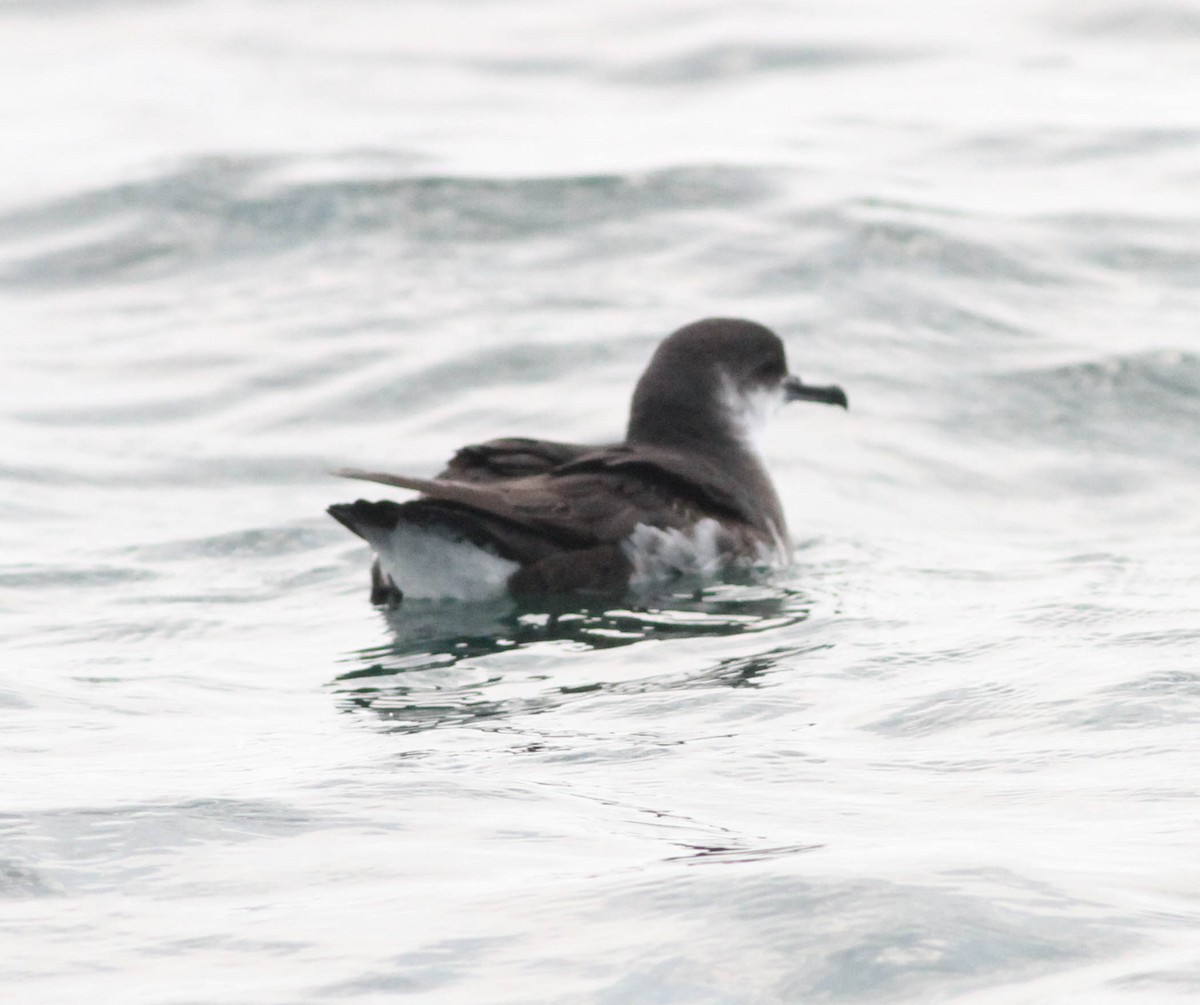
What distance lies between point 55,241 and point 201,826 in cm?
1134

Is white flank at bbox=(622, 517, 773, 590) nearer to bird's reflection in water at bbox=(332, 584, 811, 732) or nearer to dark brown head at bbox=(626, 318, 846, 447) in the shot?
bird's reflection in water at bbox=(332, 584, 811, 732)

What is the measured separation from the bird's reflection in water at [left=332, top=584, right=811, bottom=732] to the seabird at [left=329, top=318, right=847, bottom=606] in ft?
0.45

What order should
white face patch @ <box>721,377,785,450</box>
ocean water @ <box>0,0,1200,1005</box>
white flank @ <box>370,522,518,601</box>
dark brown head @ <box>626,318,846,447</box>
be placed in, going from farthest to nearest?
white face patch @ <box>721,377,785,450</box> < dark brown head @ <box>626,318,846,447</box> < white flank @ <box>370,522,518,601</box> < ocean water @ <box>0,0,1200,1005</box>

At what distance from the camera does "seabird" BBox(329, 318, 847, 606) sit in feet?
23.2

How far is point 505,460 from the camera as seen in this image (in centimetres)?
749

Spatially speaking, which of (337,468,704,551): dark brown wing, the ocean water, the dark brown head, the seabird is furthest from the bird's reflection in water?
the dark brown head

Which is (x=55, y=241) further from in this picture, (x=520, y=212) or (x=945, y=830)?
(x=945, y=830)

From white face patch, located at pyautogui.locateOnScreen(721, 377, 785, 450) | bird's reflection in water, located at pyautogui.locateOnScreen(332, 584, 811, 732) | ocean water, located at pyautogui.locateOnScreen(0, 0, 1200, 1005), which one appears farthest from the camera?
white face patch, located at pyautogui.locateOnScreen(721, 377, 785, 450)

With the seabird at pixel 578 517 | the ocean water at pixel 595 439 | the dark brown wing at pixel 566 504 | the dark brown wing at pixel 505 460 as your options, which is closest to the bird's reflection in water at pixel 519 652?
the ocean water at pixel 595 439

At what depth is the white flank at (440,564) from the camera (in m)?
7.14

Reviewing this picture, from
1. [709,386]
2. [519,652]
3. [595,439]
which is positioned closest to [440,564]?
[519,652]

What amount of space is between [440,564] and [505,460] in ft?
1.64

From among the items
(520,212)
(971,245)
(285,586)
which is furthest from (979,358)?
(285,586)

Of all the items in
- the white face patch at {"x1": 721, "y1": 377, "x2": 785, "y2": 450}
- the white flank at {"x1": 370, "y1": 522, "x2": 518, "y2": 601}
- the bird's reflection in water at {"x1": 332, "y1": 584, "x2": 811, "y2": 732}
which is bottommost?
the bird's reflection in water at {"x1": 332, "y1": 584, "x2": 811, "y2": 732}
